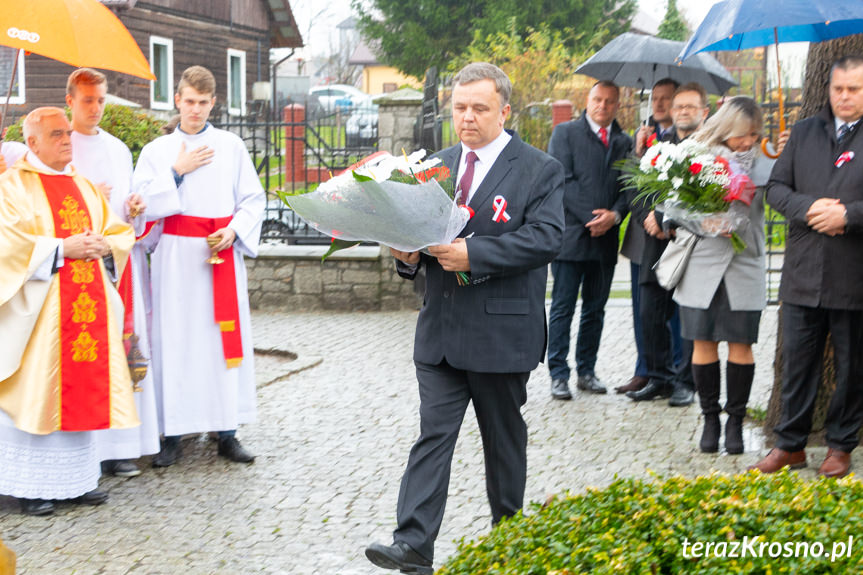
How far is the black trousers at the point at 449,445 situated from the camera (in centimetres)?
416

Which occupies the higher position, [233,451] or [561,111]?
[561,111]

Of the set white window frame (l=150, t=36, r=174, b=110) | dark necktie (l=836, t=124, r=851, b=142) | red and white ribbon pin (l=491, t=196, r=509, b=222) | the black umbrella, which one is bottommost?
red and white ribbon pin (l=491, t=196, r=509, b=222)

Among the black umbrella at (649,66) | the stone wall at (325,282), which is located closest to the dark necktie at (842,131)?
the black umbrella at (649,66)

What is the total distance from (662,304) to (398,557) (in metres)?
3.86

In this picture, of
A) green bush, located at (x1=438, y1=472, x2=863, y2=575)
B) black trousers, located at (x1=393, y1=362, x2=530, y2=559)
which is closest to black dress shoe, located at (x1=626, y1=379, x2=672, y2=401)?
black trousers, located at (x1=393, y1=362, x2=530, y2=559)

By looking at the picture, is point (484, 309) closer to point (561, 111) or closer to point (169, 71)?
point (561, 111)

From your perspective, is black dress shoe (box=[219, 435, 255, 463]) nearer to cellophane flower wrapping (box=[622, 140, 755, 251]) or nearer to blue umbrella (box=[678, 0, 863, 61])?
cellophane flower wrapping (box=[622, 140, 755, 251])

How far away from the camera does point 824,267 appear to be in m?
5.47

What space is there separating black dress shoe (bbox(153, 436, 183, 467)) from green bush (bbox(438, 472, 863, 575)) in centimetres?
370

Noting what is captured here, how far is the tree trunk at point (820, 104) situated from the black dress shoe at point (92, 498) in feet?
12.5

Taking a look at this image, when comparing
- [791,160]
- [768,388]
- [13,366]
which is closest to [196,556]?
[13,366]

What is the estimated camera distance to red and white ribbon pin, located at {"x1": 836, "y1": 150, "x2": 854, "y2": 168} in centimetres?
539

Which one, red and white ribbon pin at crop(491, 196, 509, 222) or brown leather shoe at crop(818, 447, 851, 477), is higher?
red and white ribbon pin at crop(491, 196, 509, 222)

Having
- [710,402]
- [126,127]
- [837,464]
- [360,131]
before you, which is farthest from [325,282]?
[837,464]
